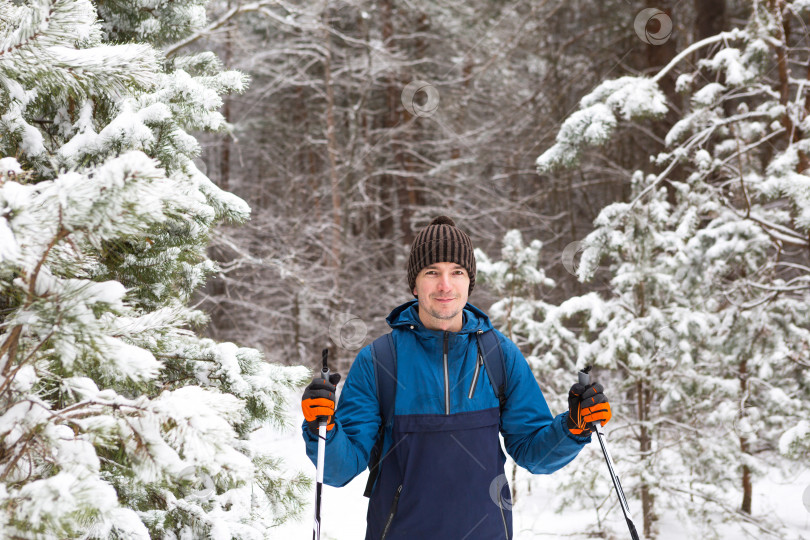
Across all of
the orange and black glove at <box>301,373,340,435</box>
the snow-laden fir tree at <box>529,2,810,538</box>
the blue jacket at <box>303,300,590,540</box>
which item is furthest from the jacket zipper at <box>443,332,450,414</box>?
the snow-laden fir tree at <box>529,2,810,538</box>

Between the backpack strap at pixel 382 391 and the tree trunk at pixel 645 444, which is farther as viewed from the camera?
the tree trunk at pixel 645 444

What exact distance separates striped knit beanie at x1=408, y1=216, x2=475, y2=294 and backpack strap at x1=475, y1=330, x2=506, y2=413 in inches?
13.7

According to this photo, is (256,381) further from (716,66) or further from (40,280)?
(716,66)

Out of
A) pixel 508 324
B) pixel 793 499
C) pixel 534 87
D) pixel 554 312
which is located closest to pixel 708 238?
pixel 554 312

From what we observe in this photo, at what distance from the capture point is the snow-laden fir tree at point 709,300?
5770 mm

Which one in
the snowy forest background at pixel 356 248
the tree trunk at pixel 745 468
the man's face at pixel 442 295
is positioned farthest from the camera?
the tree trunk at pixel 745 468

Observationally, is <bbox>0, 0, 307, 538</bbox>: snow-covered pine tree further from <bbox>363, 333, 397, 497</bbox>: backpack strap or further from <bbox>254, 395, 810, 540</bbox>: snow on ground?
<bbox>254, 395, 810, 540</bbox>: snow on ground

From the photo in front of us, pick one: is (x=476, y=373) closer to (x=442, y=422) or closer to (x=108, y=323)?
(x=442, y=422)

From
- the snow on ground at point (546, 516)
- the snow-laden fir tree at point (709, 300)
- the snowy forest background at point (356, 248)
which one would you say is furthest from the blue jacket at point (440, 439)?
the snow on ground at point (546, 516)

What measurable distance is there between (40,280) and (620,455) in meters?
6.52

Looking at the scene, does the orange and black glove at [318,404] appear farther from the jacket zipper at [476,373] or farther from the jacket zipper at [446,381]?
the jacket zipper at [476,373]

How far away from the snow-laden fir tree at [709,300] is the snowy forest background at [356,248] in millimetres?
43

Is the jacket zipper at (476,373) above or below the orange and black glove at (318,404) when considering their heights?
above

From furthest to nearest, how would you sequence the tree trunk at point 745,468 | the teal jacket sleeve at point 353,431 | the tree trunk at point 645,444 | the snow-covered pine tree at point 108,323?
1. the tree trunk at point 745,468
2. the tree trunk at point 645,444
3. the teal jacket sleeve at point 353,431
4. the snow-covered pine tree at point 108,323
